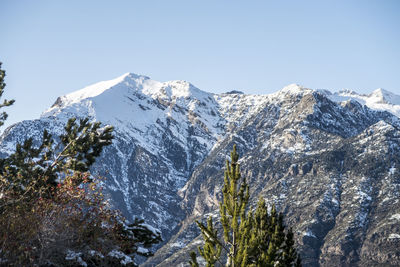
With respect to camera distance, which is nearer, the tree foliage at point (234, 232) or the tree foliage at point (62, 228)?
the tree foliage at point (62, 228)

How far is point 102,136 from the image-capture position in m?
39.7

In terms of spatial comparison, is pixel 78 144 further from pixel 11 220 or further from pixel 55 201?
pixel 11 220

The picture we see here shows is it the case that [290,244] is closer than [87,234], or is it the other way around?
[87,234]

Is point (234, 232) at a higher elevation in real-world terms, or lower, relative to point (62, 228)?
lower

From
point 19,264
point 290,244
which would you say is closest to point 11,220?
point 19,264

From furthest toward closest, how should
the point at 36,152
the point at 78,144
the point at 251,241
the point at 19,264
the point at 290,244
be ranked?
the point at 290,244 < the point at 36,152 < the point at 78,144 < the point at 251,241 < the point at 19,264

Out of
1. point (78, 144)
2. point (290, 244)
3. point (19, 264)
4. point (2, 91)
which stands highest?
point (2, 91)

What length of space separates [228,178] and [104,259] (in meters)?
9.85

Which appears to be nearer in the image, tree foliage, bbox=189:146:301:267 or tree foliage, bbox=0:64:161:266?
tree foliage, bbox=0:64:161:266

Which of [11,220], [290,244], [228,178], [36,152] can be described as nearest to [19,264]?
[11,220]

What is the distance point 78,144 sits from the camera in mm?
36062

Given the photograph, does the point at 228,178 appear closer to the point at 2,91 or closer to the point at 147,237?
the point at 147,237

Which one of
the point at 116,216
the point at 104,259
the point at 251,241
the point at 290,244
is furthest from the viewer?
the point at 290,244

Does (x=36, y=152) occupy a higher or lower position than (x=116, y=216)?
higher
